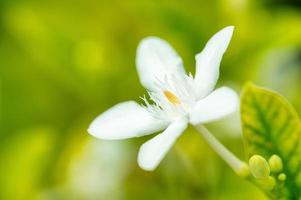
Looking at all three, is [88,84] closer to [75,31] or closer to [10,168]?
[75,31]

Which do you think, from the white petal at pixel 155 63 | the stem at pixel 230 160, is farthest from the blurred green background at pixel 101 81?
the stem at pixel 230 160

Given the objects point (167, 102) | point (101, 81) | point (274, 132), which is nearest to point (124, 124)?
point (167, 102)

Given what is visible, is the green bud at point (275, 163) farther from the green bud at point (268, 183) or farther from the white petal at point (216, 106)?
the white petal at point (216, 106)

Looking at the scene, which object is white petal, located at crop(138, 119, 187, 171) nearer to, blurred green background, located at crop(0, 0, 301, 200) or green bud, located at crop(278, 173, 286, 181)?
green bud, located at crop(278, 173, 286, 181)

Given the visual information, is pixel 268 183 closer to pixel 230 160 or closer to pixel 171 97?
pixel 230 160

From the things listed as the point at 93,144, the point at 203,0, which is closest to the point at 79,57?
the point at 93,144

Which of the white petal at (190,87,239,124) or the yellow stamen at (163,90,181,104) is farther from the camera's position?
the yellow stamen at (163,90,181,104)

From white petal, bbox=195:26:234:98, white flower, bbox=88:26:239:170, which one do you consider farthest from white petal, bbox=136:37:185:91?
white petal, bbox=195:26:234:98
